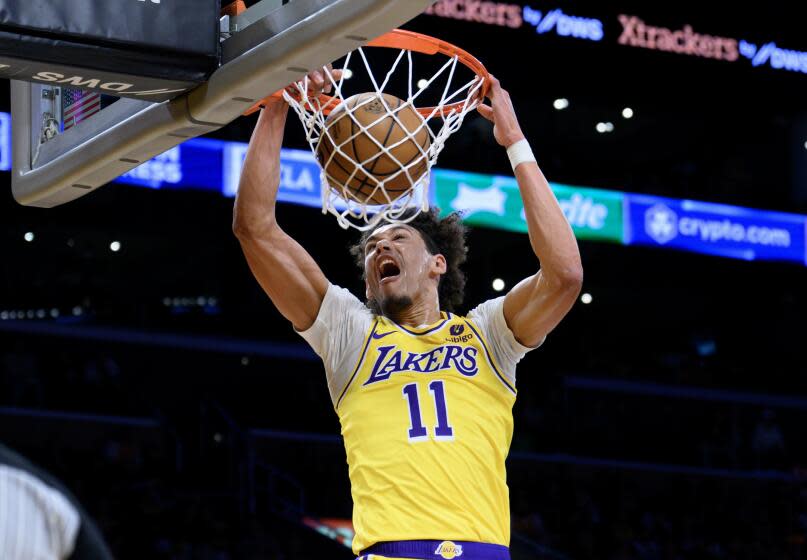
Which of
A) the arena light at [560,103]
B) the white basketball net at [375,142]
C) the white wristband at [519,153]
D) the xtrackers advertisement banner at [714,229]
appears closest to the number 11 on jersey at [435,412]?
the white basketball net at [375,142]

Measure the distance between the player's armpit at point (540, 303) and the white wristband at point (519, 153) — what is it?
0.45 meters

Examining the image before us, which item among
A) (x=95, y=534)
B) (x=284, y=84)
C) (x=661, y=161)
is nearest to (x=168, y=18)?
(x=284, y=84)

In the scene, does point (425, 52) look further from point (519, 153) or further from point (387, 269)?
point (387, 269)

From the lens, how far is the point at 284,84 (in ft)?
12.2

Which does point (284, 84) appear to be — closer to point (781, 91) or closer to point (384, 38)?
point (384, 38)

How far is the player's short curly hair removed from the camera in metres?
4.98

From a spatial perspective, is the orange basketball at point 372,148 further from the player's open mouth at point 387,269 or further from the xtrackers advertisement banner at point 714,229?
the xtrackers advertisement banner at point 714,229

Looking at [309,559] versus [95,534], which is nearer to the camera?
[95,534]

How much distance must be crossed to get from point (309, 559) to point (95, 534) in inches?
464

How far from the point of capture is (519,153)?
4598 mm

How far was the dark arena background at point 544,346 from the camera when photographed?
14.4 metres

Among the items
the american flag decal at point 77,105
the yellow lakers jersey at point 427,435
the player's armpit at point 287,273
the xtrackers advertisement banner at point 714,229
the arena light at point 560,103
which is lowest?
the yellow lakers jersey at point 427,435

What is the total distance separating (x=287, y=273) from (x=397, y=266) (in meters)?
0.44

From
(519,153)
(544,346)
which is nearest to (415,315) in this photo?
(519,153)
